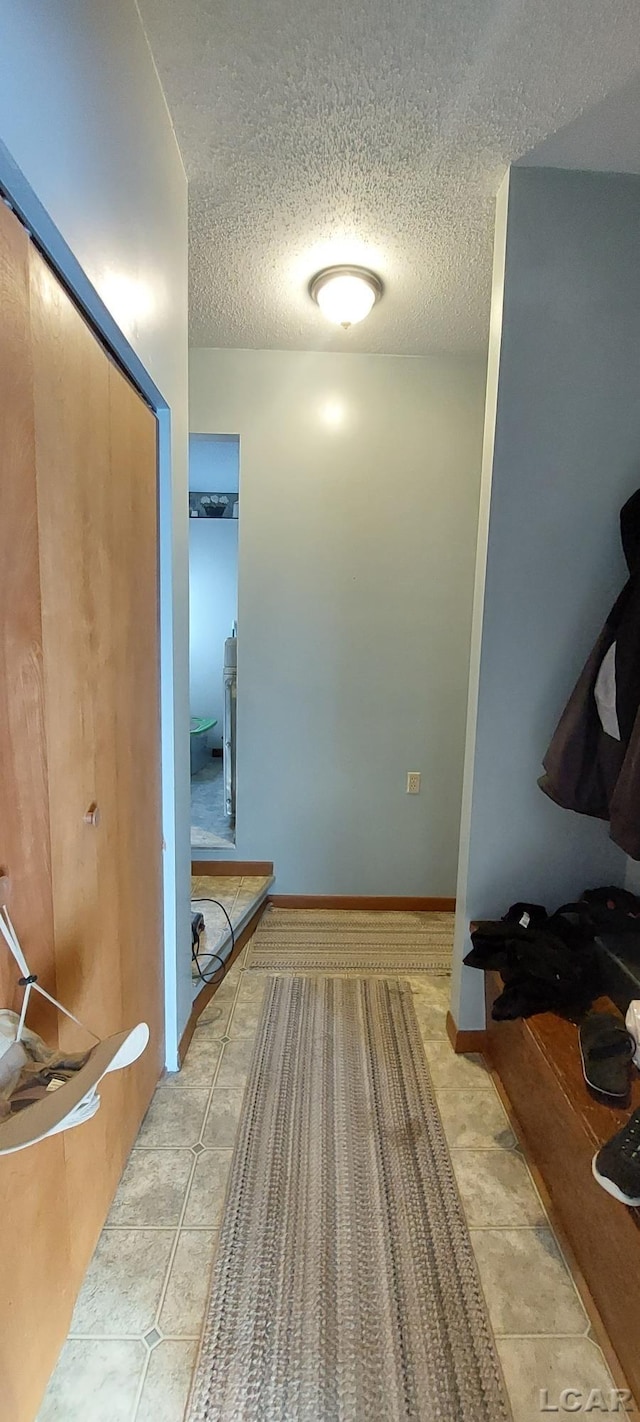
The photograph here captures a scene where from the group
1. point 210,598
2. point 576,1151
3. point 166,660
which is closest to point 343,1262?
point 576,1151

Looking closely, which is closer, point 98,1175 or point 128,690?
point 98,1175

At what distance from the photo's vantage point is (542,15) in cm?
111

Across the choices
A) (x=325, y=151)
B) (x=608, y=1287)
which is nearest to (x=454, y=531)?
(x=325, y=151)

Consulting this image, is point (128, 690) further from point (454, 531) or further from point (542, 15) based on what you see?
point (454, 531)

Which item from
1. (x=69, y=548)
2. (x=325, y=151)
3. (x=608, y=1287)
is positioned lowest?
(x=608, y=1287)

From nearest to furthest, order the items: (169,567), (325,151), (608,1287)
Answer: (608,1287), (325,151), (169,567)

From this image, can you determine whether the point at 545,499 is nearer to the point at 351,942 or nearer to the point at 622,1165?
the point at 622,1165

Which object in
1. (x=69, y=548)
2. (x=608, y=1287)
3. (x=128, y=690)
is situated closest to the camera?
(x=69, y=548)

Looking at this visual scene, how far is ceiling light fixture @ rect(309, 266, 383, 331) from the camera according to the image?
6.20 ft

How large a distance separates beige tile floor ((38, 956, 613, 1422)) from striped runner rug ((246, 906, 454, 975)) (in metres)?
0.54

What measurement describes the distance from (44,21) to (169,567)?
0.93 metres

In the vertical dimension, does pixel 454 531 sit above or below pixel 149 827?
above

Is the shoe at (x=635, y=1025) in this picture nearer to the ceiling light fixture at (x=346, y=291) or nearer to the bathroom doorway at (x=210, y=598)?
the ceiling light fixture at (x=346, y=291)

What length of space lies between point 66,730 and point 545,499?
1.35m
